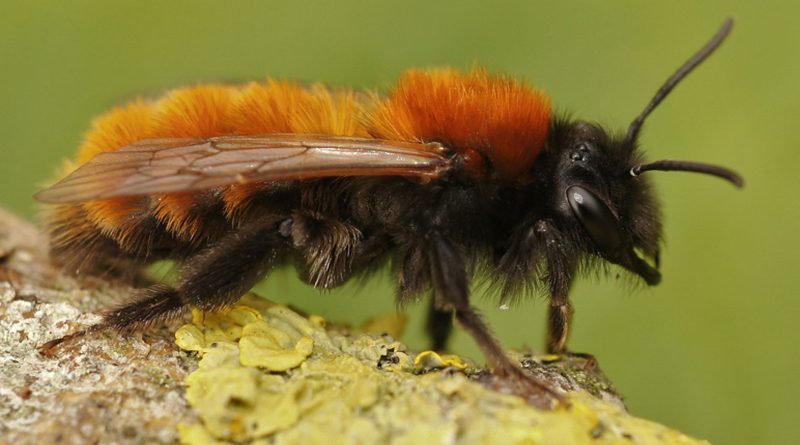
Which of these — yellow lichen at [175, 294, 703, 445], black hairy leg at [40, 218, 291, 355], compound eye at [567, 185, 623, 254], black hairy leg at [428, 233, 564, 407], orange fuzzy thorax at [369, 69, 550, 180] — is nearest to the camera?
yellow lichen at [175, 294, 703, 445]

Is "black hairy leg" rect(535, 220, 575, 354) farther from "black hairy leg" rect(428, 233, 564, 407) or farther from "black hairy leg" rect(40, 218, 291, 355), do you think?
"black hairy leg" rect(40, 218, 291, 355)

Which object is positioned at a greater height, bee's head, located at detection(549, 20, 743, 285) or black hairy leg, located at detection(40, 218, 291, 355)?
bee's head, located at detection(549, 20, 743, 285)

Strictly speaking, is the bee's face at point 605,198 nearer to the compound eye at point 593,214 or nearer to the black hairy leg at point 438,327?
the compound eye at point 593,214

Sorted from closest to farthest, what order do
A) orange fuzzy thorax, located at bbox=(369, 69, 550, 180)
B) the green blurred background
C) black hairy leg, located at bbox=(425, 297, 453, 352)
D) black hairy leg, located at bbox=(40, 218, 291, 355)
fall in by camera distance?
black hairy leg, located at bbox=(40, 218, 291, 355) → orange fuzzy thorax, located at bbox=(369, 69, 550, 180) → black hairy leg, located at bbox=(425, 297, 453, 352) → the green blurred background

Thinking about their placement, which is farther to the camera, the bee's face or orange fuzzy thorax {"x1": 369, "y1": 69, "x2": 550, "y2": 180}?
orange fuzzy thorax {"x1": 369, "y1": 69, "x2": 550, "y2": 180}

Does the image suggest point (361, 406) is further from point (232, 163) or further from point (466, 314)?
point (232, 163)

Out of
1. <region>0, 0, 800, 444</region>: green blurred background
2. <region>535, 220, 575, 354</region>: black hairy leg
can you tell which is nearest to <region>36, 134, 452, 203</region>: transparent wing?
<region>535, 220, 575, 354</region>: black hairy leg

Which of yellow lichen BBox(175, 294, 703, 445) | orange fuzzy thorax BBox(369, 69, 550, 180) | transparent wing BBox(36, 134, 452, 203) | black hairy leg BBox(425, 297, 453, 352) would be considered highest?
orange fuzzy thorax BBox(369, 69, 550, 180)
